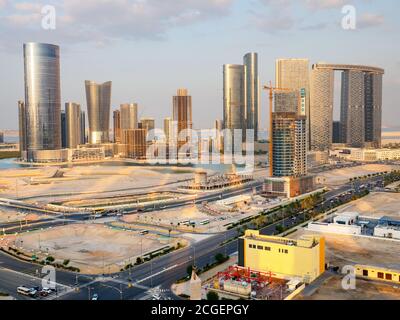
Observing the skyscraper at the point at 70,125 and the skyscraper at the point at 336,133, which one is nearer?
the skyscraper at the point at 70,125

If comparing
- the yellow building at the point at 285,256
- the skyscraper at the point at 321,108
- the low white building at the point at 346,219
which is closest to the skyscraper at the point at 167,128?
the skyscraper at the point at 321,108

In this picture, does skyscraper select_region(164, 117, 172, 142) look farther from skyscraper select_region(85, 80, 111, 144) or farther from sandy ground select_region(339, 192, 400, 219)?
sandy ground select_region(339, 192, 400, 219)

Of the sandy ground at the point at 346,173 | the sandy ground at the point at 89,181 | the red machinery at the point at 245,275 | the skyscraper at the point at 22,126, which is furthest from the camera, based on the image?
the skyscraper at the point at 22,126

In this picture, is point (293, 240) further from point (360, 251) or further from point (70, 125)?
point (70, 125)

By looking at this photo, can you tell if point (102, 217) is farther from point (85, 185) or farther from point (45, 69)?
point (45, 69)

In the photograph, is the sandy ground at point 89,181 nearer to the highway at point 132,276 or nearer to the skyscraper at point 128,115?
the highway at point 132,276
